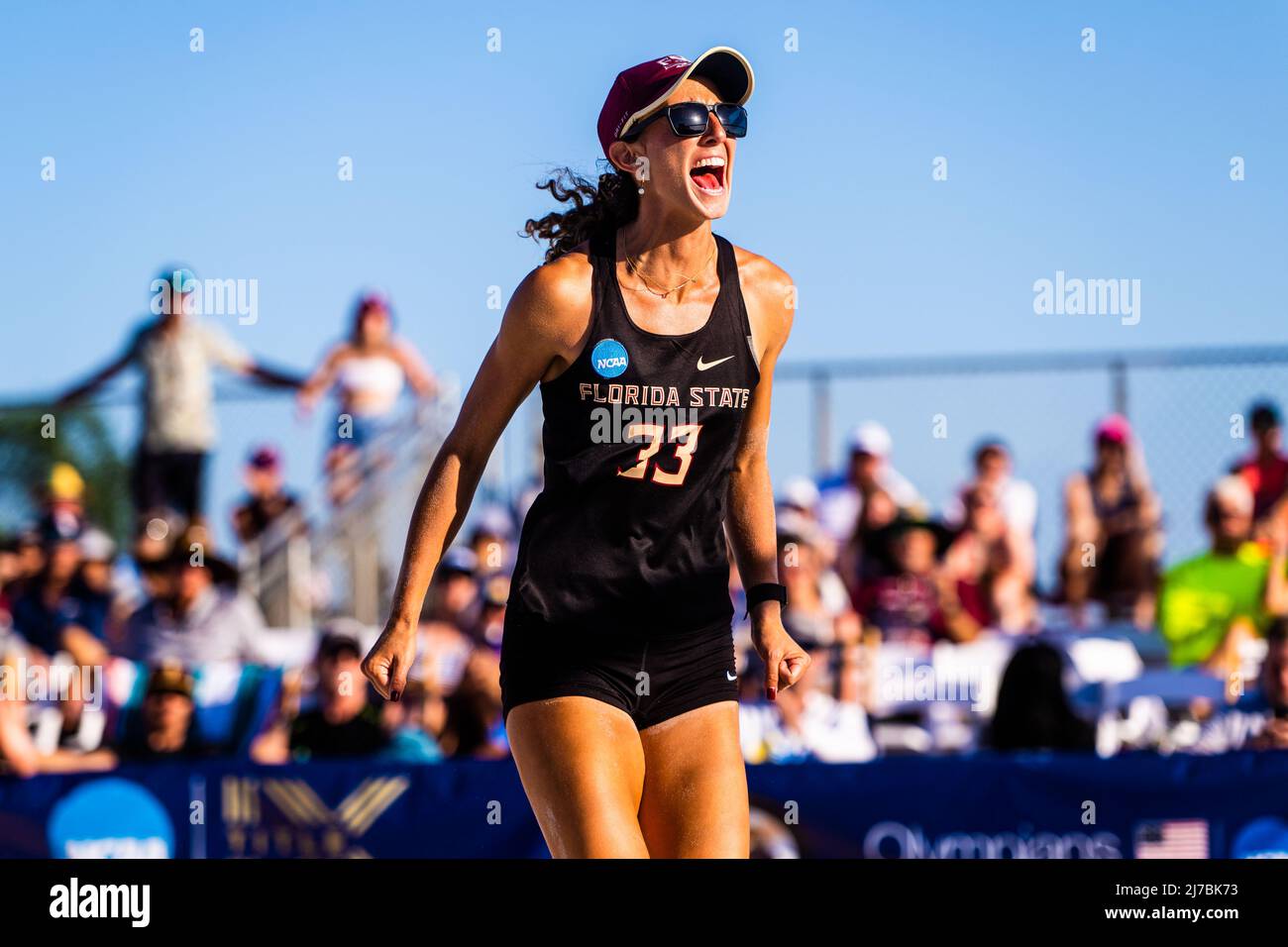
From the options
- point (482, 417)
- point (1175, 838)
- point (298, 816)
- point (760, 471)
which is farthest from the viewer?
point (298, 816)

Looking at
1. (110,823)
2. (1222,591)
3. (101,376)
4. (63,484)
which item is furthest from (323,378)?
(1222,591)

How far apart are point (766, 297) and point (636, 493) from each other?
0.64 metres

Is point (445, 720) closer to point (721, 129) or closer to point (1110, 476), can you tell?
point (1110, 476)

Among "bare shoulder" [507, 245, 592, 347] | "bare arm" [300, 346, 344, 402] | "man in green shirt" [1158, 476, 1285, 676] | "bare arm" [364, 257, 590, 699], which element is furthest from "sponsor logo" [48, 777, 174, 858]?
"man in green shirt" [1158, 476, 1285, 676]

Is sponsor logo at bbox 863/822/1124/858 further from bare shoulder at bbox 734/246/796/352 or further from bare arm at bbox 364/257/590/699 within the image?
bare arm at bbox 364/257/590/699

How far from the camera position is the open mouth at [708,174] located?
412cm

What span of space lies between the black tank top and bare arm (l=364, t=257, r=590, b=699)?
2.3 inches

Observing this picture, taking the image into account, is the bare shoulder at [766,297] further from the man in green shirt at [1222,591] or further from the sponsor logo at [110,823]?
the man in green shirt at [1222,591]

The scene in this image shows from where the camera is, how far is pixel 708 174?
13.6 ft

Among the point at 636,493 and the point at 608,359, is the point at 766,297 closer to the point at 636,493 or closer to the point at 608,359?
the point at 608,359

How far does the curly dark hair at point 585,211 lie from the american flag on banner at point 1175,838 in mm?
4671

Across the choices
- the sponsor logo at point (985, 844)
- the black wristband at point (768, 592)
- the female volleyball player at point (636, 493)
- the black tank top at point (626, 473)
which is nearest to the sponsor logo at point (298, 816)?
the sponsor logo at point (985, 844)

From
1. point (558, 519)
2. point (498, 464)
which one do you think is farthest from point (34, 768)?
point (558, 519)
